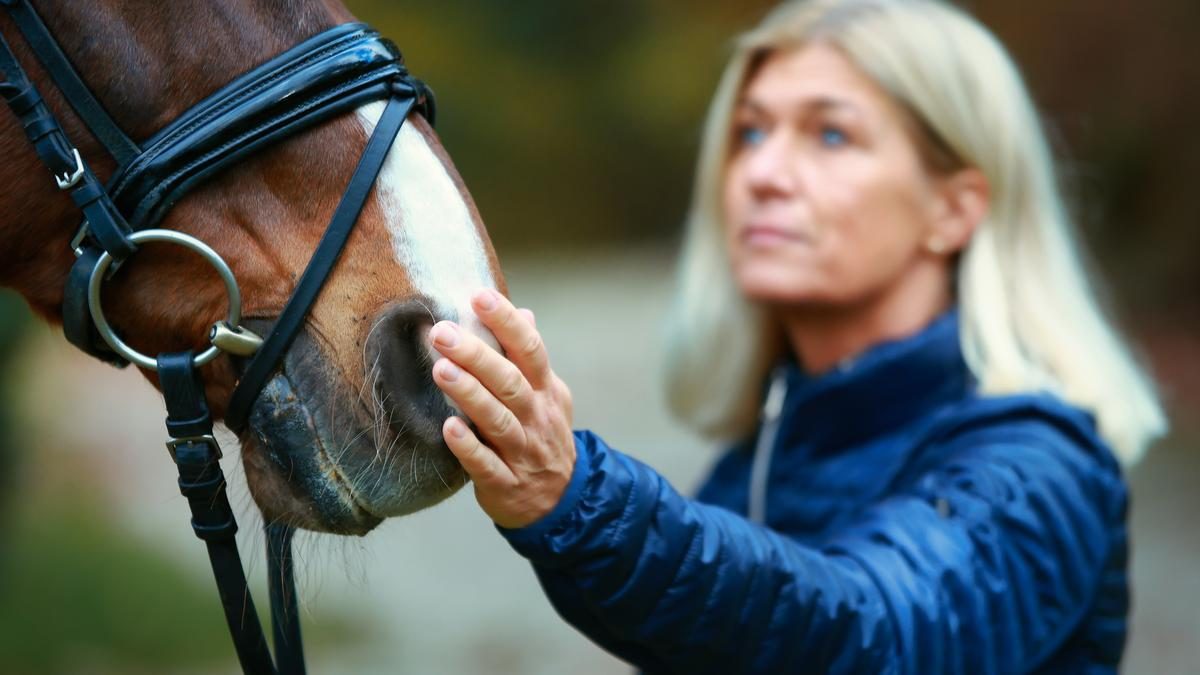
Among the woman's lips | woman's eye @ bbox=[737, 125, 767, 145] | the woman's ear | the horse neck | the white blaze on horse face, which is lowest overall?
the woman's ear

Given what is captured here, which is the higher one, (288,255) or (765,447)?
(288,255)

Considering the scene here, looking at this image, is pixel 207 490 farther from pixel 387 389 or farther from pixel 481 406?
pixel 481 406

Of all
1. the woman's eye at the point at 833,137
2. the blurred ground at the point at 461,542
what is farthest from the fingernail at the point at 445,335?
the blurred ground at the point at 461,542

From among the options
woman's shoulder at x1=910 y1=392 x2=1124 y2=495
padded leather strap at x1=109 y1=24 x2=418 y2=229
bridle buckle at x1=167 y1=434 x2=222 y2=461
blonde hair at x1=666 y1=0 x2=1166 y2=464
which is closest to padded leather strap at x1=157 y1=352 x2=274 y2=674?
bridle buckle at x1=167 y1=434 x2=222 y2=461

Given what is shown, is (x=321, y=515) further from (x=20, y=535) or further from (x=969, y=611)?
(x=20, y=535)

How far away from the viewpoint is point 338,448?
4.41ft

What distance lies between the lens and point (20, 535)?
5.24 meters

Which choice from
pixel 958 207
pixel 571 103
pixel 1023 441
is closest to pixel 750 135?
pixel 958 207

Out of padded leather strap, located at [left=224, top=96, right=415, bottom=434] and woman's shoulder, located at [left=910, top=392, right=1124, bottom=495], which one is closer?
padded leather strap, located at [left=224, top=96, right=415, bottom=434]

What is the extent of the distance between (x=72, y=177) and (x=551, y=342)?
925cm

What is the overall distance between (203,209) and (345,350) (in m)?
0.24

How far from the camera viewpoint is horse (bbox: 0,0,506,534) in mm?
1326

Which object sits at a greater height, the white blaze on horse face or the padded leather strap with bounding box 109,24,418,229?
the padded leather strap with bounding box 109,24,418,229

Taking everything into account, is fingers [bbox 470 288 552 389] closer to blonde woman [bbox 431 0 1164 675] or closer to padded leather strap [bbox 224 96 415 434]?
blonde woman [bbox 431 0 1164 675]
